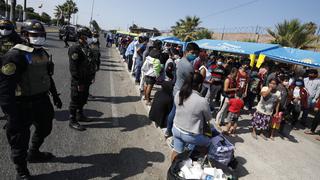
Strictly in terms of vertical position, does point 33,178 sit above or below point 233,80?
below

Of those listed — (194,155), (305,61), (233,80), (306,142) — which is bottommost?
(306,142)

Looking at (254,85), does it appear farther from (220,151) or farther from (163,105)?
(220,151)

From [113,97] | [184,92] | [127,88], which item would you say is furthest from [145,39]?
[184,92]

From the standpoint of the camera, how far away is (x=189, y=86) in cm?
338

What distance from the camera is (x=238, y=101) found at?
5.98 m

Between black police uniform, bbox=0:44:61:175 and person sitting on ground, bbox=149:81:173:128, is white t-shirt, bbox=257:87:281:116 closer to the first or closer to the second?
person sitting on ground, bbox=149:81:173:128

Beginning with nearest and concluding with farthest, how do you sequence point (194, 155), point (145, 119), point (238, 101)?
point (194, 155) < point (238, 101) < point (145, 119)

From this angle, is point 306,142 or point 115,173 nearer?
point 115,173

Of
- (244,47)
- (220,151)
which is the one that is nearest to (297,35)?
(244,47)

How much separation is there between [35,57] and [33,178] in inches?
61.6

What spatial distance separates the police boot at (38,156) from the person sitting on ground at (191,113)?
1.96m

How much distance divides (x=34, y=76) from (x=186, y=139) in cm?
211

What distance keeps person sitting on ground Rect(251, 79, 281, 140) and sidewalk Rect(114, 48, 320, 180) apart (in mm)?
342

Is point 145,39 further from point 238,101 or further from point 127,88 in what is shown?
point 238,101
